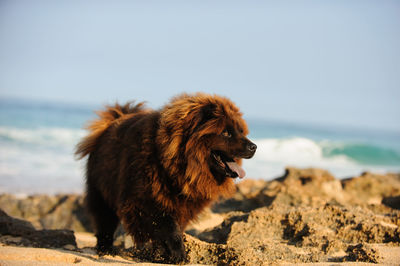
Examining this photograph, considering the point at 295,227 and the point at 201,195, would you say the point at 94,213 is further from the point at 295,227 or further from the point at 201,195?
the point at 295,227

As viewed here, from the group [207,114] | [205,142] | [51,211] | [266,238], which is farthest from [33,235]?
[51,211]

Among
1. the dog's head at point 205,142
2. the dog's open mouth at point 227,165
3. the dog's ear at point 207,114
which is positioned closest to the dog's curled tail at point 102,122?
the dog's head at point 205,142

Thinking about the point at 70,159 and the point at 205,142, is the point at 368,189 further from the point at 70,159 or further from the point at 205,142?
the point at 70,159

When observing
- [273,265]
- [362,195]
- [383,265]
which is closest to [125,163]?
[273,265]

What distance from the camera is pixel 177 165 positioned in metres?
4.07

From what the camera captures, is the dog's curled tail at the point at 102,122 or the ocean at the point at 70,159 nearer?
the dog's curled tail at the point at 102,122

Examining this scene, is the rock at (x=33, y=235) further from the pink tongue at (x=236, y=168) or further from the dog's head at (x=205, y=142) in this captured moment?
the pink tongue at (x=236, y=168)

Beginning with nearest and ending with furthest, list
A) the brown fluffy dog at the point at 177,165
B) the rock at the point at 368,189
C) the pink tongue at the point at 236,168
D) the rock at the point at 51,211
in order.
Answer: the brown fluffy dog at the point at 177,165
the pink tongue at the point at 236,168
the rock at the point at 51,211
the rock at the point at 368,189

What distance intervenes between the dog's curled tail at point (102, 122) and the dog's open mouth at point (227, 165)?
72.0 inches

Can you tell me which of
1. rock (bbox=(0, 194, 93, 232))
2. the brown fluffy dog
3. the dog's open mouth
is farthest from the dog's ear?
rock (bbox=(0, 194, 93, 232))

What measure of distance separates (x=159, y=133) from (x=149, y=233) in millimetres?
1061

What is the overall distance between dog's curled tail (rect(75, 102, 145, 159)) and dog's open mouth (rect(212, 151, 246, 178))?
1.83 metres

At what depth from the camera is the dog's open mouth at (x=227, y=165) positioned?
4.15 metres

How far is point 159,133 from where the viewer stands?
162 inches
